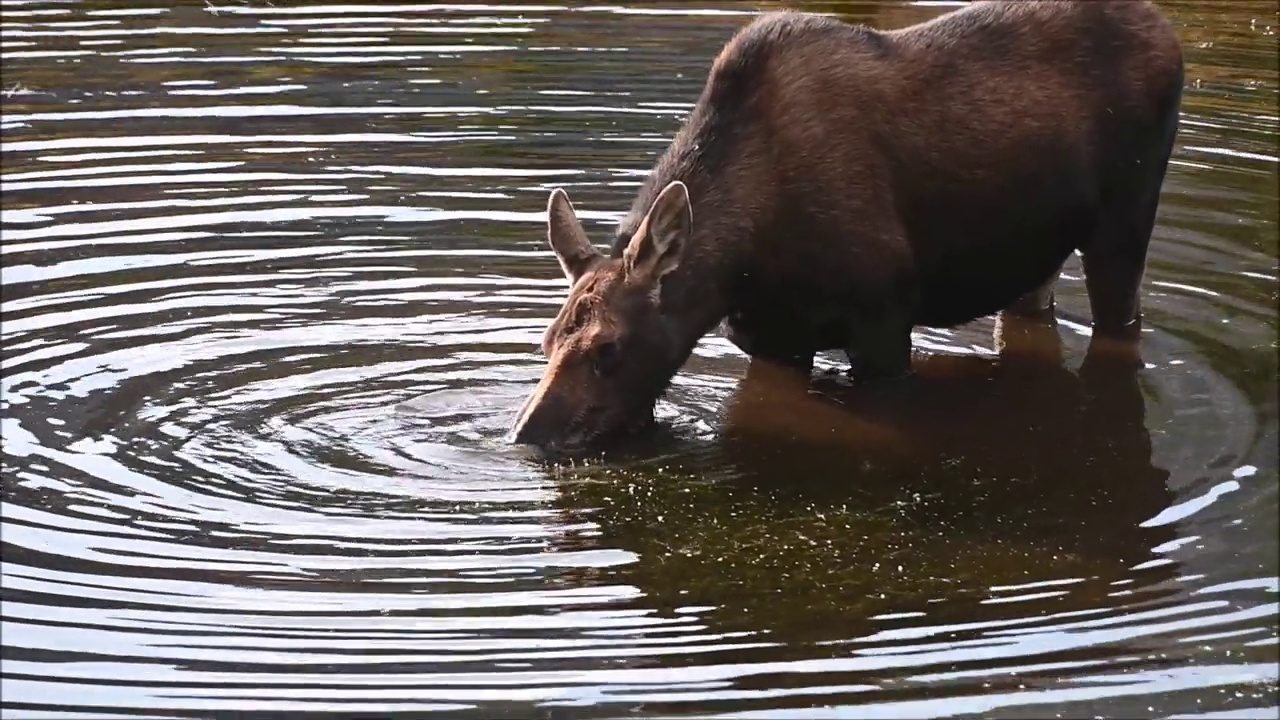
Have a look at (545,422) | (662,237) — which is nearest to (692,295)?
(662,237)

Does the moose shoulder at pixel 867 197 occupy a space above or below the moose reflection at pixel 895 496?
above

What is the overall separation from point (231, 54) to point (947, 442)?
33.1ft

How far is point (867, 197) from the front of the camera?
975cm

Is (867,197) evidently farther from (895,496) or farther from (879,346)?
(895,496)

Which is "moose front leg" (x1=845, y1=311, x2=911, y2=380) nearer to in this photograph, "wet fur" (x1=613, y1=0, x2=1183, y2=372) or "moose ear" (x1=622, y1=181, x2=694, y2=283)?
"wet fur" (x1=613, y1=0, x2=1183, y2=372)

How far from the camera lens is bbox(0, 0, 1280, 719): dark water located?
22.5 ft

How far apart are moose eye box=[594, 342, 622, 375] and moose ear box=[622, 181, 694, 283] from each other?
36 centimetres

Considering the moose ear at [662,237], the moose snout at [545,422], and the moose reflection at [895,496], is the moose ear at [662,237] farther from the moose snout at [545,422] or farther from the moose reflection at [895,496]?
the moose reflection at [895,496]

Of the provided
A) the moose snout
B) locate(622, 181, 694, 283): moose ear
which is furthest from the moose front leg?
the moose snout

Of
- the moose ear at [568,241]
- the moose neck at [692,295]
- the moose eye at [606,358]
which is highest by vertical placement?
the moose ear at [568,241]

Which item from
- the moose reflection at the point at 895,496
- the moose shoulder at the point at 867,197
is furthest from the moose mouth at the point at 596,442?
the moose reflection at the point at 895,496

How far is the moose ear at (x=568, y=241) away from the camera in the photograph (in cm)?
943

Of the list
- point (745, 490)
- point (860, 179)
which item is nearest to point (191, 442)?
point (745, 490)

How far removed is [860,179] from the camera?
32.0 feet
